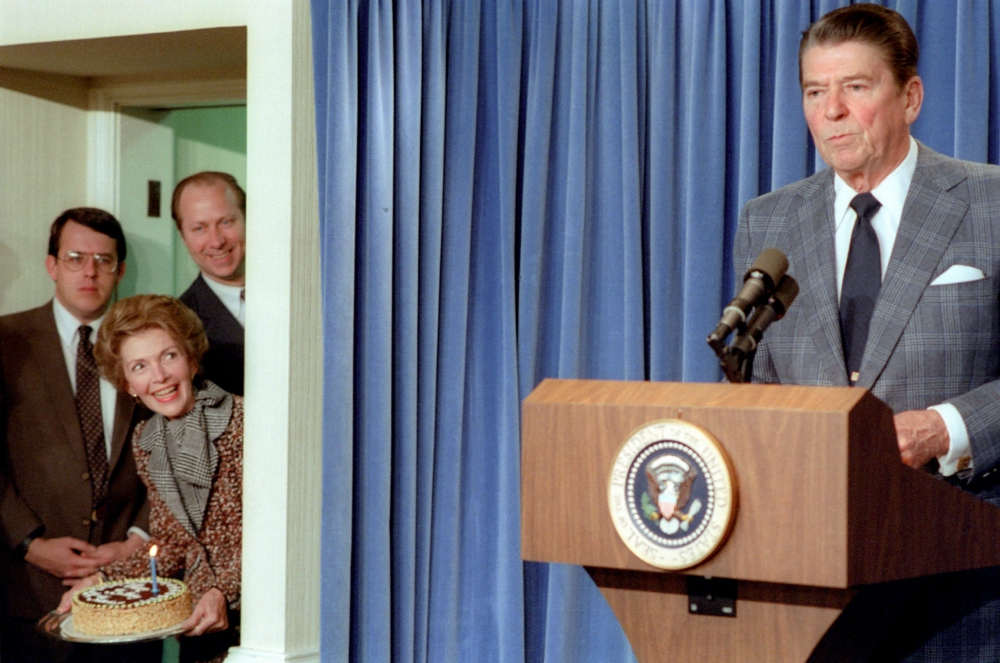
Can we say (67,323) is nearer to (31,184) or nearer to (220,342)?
(31,184)

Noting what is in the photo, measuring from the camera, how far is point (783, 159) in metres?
2.92

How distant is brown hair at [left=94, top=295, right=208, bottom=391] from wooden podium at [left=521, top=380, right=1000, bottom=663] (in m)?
2.52

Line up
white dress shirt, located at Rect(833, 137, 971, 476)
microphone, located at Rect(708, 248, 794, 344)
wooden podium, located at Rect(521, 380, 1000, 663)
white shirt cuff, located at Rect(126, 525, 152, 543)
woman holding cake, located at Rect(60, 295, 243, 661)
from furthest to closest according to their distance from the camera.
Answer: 1. white shirt cuff, located at Rect(126, 525, 152, 543)
2. woman holding cake, located at Rect(60, 295, 243, 661)
3. white dress shirt, located at Rect(833, 137, 971, 476)
4. microphone, located at Rect(708, 248, 794, 344)
5. wooden podium, located at Rect(521, 380, 1000, 663)

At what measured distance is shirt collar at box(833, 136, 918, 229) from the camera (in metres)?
1.99

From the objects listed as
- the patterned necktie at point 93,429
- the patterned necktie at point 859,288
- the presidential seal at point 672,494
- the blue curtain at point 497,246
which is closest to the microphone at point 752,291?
the presidential seal at point 672,494

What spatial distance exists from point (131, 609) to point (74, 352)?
3.41 feet

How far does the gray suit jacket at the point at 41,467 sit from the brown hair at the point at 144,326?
0.54 feet

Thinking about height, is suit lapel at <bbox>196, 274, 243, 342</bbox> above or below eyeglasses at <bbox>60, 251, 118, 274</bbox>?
below

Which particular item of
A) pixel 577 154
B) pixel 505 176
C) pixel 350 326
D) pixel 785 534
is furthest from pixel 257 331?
pixel 785 534

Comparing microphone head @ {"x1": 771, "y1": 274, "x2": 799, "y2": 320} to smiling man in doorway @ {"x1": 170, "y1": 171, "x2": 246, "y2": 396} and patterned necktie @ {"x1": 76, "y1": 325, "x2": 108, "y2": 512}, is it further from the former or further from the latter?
patterned necktie @ {"x1": 76, "y1": 325, "x2": 108, "y2": 512}

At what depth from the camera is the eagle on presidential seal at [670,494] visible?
1377 mm

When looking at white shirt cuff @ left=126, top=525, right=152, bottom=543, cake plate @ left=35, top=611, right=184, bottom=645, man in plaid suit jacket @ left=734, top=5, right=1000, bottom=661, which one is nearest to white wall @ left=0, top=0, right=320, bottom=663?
cake plate @ left=35, top=611, right=184, bottom=645

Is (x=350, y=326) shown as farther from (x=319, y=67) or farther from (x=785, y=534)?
(x=785, y=534)

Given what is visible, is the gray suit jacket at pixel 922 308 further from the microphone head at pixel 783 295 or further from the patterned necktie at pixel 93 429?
the patterned necktie at pixel 93 429
